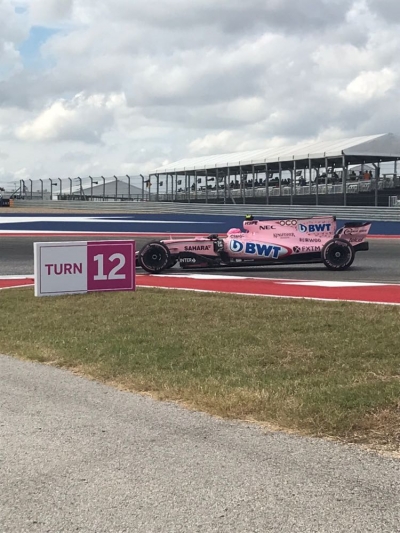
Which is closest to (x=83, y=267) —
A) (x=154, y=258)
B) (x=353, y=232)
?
(x=154, y=258)

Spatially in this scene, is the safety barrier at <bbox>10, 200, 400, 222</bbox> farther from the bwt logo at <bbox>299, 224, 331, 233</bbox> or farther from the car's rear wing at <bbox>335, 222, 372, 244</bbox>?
the bwt logo at <bbox>299, 224, 331, 233</bbox>

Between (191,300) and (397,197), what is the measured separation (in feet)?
89.3

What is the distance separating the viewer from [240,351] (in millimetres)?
6648

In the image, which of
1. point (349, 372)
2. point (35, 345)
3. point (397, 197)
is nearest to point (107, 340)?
point (35, 345)

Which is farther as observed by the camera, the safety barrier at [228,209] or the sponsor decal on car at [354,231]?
the safety barrier at [228,209]

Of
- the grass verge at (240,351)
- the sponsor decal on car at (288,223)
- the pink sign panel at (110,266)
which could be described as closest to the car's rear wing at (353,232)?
the sponsor decal on car at (288,223)

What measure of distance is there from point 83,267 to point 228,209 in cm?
2375

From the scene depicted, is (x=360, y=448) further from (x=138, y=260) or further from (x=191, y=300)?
(x=138, y=260)

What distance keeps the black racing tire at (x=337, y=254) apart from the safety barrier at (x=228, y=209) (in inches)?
565

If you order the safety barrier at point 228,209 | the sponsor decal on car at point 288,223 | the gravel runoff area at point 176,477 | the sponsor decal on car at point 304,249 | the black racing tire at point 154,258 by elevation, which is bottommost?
the gravel runoff area at point 176,477

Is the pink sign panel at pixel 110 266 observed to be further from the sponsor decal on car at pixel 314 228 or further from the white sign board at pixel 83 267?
the sponsor decal on car at pixel 314 228

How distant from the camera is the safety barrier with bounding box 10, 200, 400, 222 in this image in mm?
28312

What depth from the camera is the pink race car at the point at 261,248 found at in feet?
45.2

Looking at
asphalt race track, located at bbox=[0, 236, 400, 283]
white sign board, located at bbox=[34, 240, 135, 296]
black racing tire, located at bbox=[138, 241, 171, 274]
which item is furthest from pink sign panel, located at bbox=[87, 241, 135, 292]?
asphalt race track, located at bbox=[0, 236, 400, 283]
